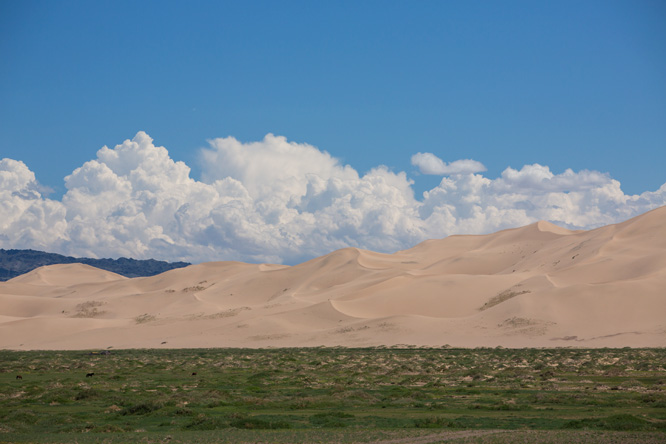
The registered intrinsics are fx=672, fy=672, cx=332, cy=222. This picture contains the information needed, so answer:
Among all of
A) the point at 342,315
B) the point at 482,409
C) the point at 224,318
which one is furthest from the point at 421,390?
the point at 224,318

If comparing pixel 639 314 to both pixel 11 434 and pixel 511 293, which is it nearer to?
pixel 511 293

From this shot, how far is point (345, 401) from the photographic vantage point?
88.6 ft

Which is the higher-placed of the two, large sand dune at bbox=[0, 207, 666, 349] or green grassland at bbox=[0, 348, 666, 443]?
large sand dune at bbox=[0, 207, 666, 349]

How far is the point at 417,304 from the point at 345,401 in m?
64.8

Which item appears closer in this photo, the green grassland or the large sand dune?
the green grassland

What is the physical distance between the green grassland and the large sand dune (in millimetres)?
21770

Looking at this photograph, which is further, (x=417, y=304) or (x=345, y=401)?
(x=417, y=304)

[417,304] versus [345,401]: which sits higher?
[417,304]

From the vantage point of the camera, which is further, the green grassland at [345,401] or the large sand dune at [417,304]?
the large sand dune at [417,304]

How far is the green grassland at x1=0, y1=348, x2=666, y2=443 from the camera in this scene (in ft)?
64.5

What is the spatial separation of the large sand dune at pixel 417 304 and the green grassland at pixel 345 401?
71.4ft

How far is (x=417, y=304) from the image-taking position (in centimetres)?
9081

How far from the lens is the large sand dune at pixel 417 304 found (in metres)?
69.8

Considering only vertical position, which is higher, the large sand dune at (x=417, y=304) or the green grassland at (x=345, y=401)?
the large sand dune at (x=417, y=304)
